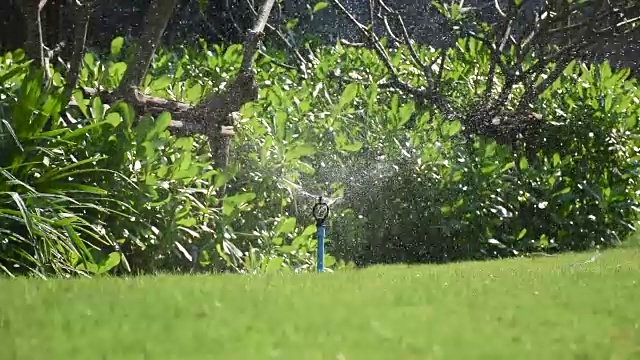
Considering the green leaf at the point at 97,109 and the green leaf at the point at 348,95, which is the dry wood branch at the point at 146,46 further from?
the green leaf at the point at 348,95

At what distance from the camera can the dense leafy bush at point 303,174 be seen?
15.6 ft

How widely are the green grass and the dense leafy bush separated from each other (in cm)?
85

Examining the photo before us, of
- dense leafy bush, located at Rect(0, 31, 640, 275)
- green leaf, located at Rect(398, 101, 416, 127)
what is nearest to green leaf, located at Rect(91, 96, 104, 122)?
dense leafy bush, located at Rect(0, 31, 640, 275)

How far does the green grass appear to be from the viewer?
2734mm

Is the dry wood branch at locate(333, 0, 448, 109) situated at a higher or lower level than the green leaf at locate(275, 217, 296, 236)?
higher

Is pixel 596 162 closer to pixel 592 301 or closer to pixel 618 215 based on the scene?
pixel 618 215

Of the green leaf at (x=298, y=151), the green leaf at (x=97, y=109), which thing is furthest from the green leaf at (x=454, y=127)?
the green leaf at (x=97, y=109)

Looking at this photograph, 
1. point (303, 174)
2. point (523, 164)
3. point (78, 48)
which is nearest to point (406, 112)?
point (303, 174)

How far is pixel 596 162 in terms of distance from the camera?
7.43 meters

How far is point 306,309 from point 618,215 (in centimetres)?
461

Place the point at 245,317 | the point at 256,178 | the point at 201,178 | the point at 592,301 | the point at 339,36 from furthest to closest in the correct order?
1. the point at 339,36
2. the point at 256,178
3. the point at 201,178
4. the point at 592,301
5. the point at 245,317

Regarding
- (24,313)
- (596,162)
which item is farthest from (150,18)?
(596,162)

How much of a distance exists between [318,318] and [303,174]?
3276 millimetres

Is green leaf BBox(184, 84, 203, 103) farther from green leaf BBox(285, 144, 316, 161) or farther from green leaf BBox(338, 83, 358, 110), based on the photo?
green leaf BBox(338, 83, 358, 110)
